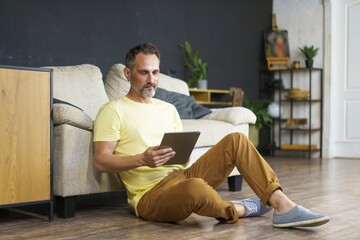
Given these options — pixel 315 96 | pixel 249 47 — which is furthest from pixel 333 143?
pixel 249 47

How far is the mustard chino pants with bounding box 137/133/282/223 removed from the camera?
8.59ft

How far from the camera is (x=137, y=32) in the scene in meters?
5.73

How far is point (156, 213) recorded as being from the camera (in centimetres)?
278

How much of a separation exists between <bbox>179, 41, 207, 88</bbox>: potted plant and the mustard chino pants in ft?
11.5

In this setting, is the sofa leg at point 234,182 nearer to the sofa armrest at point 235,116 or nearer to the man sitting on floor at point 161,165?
the sofa armrest at point 235,116

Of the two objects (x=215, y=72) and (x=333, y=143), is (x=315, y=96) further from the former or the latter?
(x=215, y=72)

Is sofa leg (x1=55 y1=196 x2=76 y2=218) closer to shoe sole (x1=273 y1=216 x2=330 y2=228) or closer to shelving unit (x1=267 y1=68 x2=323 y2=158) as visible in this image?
shoe sole (x1=273 y1=216 x2=330 y2=228)

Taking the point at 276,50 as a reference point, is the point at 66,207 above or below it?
below

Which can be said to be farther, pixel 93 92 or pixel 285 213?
pixel 93 92

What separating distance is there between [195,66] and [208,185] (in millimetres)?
3952

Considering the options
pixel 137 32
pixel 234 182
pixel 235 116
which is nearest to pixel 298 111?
pixel 137 32

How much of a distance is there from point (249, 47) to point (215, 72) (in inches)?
36.0

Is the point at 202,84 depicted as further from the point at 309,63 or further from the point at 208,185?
the point at 208,185

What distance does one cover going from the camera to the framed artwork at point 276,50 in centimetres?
778
